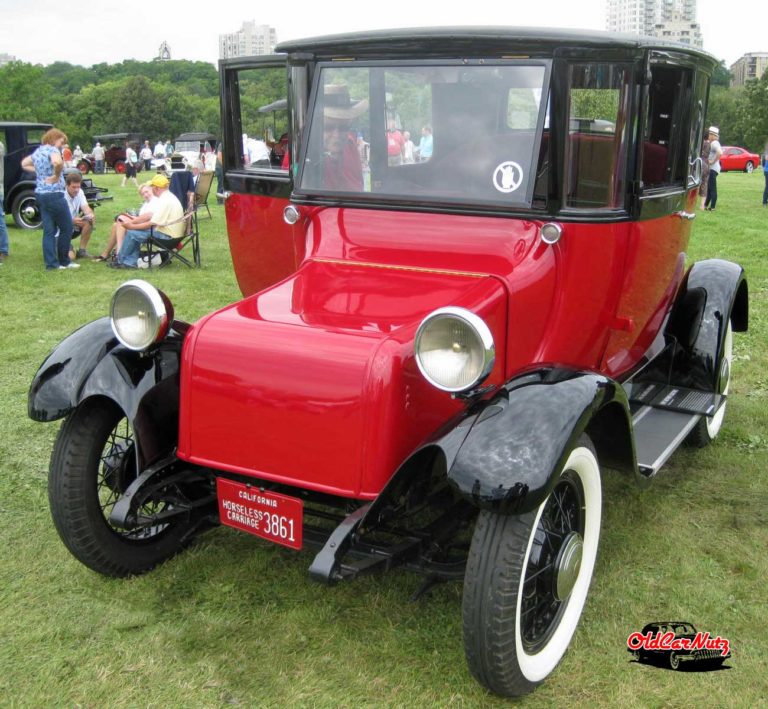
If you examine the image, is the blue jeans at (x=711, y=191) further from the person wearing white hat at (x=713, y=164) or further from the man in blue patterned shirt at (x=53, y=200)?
the man in blue patterned shirt at (x=53, y=200)

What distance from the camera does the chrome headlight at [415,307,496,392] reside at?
2.65 m

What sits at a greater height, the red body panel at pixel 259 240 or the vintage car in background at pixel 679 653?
the red body panel at pixel 259 240

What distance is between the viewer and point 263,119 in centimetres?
456

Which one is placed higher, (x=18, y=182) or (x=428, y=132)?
(x=428, y=132)

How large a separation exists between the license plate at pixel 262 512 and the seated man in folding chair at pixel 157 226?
26.2 feet

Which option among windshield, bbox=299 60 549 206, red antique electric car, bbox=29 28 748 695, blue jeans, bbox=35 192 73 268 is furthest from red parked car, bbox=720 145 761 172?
windshield, bbox=299 60 549 206

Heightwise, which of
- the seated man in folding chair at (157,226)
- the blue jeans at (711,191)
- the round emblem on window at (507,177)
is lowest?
the blue jeans at (711,191)

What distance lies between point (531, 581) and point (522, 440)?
60cm

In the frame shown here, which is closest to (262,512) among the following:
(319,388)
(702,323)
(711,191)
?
(319,388)

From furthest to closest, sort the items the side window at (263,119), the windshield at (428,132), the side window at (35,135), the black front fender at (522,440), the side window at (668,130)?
the side window at (35,135) < the side window at (263,119) < the side window at (668,130) < the windshield at (428,132) < the black front fender at (522,440)

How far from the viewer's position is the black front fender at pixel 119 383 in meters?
3.23

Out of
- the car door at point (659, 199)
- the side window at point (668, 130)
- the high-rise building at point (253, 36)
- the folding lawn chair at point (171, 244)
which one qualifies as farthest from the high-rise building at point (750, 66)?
the side window at point (668, 130)

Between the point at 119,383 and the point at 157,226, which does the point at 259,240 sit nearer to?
the point at 119,383

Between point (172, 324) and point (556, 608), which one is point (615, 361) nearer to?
point (556, 608)
